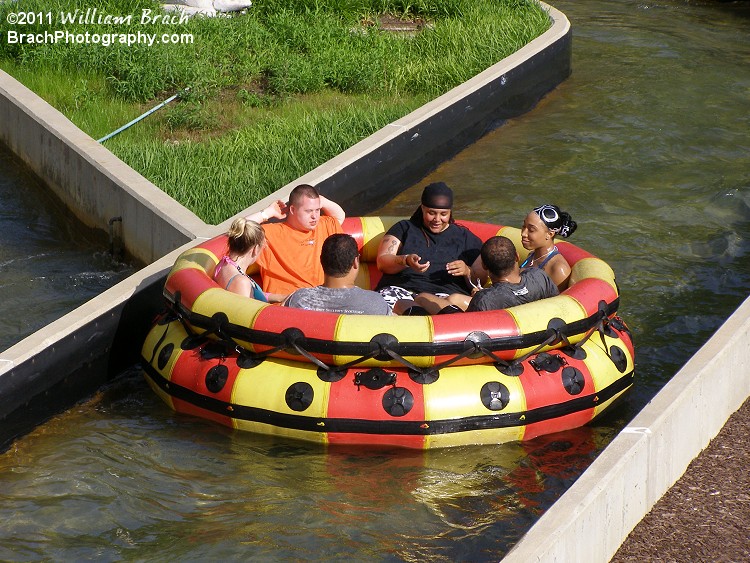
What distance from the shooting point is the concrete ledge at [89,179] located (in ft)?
26.9

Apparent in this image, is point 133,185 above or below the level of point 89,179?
above

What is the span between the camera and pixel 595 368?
6.13 metres

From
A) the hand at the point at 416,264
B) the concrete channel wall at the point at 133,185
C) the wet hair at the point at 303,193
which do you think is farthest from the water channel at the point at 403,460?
the wet hair at the point at 303,193

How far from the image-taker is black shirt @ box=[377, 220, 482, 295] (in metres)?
6.85

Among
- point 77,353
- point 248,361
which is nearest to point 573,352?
point 248,361

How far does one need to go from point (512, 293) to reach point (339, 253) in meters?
0.97

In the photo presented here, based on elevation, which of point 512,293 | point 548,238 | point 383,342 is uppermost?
point 548,238

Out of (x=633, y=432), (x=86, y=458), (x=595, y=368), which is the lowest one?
(x=86, y=458)

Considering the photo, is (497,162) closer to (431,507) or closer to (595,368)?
(595,368)

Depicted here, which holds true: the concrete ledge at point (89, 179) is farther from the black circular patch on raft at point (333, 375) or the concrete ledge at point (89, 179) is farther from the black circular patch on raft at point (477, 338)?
the black circular patch on raft at point (477, 338)

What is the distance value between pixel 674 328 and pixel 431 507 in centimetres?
277

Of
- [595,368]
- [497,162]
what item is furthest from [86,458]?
[497,162]

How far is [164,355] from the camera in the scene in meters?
6.33

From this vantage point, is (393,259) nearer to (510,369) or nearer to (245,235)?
(245,235)
